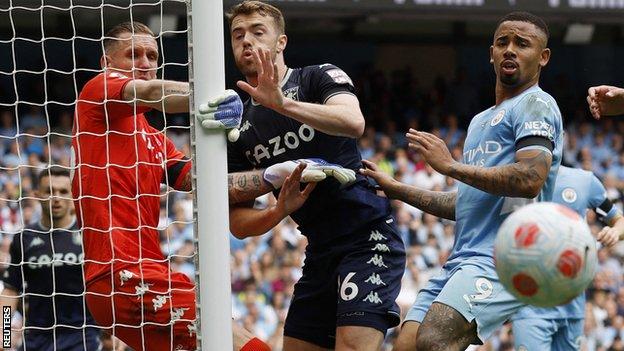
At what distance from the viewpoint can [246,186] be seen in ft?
20.2

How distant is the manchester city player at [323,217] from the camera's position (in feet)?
19.9

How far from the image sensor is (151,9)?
15.6 metres

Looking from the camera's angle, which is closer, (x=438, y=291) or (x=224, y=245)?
(x=224, y=245)

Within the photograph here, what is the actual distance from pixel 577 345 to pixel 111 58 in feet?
13.6

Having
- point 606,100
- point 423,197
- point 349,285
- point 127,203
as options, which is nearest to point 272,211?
point 349,285

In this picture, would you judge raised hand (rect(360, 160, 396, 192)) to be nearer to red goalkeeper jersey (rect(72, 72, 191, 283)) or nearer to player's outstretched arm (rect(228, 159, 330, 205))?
player's outstretched arm (rect(228, 159, 330, 205))

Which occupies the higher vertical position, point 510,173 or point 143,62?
point 143,62

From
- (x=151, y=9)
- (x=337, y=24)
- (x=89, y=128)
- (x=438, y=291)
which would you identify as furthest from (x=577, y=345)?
(x=337, y=24)

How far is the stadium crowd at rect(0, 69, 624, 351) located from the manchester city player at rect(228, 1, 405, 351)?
5110 mm

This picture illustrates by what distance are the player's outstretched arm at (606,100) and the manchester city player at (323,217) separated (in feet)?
4.00

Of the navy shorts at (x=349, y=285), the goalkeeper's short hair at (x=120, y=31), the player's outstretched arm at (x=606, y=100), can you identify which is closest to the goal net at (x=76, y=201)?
the goalkeeper's short hair at (x=120, y=31)

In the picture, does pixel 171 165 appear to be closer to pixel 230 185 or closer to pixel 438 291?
pixel 230 185

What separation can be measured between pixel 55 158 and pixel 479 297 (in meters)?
9.04

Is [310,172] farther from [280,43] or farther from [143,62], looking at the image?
[143,62]
